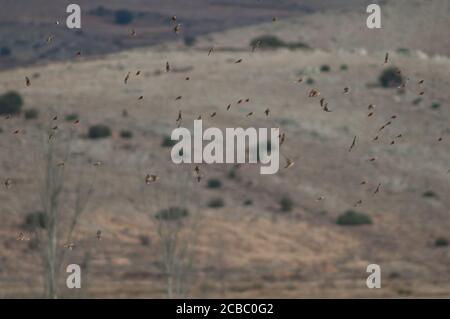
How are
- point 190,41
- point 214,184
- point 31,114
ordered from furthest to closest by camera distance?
1. point 190,41
2. point 31,114
3. point 214,184

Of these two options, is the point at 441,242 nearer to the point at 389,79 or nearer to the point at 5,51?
the point at 389,79

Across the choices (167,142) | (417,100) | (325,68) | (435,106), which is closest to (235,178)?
(167,142)

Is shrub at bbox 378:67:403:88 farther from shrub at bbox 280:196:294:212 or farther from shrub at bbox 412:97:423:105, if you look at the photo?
shrub at bbox 280:196:294:212

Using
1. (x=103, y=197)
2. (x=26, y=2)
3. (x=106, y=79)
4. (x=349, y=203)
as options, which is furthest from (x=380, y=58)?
(x=26, y=2)

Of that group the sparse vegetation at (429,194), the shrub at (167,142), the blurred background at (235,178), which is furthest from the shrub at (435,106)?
the shrub at (167,142)

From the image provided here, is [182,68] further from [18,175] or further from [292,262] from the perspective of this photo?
[292,262]

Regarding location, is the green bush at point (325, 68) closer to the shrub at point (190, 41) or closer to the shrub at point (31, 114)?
the shrub at point (31, 114)
